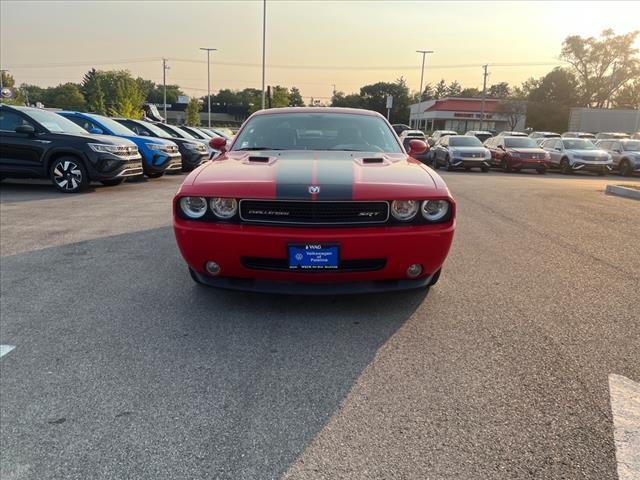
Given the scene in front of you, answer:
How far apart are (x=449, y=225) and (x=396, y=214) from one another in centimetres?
40

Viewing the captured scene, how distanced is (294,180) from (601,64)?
78.0 m

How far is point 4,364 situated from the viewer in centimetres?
288

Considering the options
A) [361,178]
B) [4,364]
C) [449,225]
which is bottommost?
[4,364]

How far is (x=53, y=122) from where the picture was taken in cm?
1010

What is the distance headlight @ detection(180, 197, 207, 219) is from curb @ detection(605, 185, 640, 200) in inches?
447

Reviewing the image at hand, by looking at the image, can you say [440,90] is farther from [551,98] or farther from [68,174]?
[68,174]

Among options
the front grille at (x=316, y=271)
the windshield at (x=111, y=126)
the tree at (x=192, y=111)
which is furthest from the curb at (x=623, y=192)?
the tree at (x=192, y=111)

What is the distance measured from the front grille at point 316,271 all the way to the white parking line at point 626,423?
1492mm

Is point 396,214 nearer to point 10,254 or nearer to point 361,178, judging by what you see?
point 361,178

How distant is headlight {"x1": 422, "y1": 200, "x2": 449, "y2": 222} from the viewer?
3371 millimetres

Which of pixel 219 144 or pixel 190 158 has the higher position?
pixel 219 144

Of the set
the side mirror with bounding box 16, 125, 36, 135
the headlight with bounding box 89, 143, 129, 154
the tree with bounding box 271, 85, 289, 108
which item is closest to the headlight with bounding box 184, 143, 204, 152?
the headlight with bounding box 89, 143, 129, 154

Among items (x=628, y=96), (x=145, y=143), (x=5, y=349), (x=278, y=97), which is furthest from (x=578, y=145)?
(x=628, y=96)

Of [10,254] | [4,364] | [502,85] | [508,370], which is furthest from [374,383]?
[502,85]
